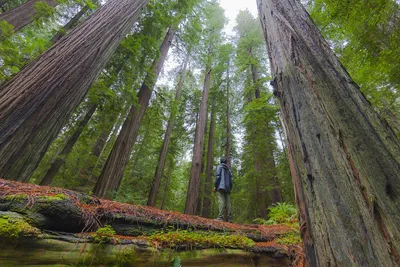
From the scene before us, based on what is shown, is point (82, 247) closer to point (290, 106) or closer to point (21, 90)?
point (290, 106)

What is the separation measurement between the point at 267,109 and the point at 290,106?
10447 millimetres

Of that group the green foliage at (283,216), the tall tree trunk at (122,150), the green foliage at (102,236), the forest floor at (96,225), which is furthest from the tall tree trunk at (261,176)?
the green foliage at (102,236)

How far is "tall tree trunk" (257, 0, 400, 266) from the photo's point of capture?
802 millimetres

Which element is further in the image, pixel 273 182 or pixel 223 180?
pixel 273 182

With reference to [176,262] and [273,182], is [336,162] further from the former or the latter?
[273,182]

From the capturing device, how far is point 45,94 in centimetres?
324

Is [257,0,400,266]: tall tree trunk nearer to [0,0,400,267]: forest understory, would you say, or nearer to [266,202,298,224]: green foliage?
[0,0,400,267]: forest understory

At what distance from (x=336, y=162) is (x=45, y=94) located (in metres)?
4.03

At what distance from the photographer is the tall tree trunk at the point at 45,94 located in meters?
2.86

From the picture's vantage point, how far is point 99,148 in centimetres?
1049

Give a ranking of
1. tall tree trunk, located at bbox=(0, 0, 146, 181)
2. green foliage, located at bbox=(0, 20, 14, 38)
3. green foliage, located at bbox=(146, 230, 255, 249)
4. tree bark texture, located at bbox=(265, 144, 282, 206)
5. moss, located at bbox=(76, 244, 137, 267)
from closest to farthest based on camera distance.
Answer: moss, located at bbox=(76, 244, 137, 267)
green foliage, located at bbox=(146, 230, 255, 249)
tall tree trunk, located at bbox=(0, 0, 146, 181)
green foliage, located at bbox=(0, 20, 14, 38)
tree bark texture, located at bbox=(265, 144, 282, 206)

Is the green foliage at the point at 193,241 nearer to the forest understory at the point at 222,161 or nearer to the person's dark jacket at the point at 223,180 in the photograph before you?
the forest understory at the point at 222,161

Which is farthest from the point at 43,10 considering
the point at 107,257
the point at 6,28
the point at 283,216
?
the point at 283,216

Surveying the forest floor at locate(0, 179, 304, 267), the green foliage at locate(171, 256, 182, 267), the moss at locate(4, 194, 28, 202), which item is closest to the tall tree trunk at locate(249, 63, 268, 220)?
the forest floor at locate(0, 179, 304, 267)
